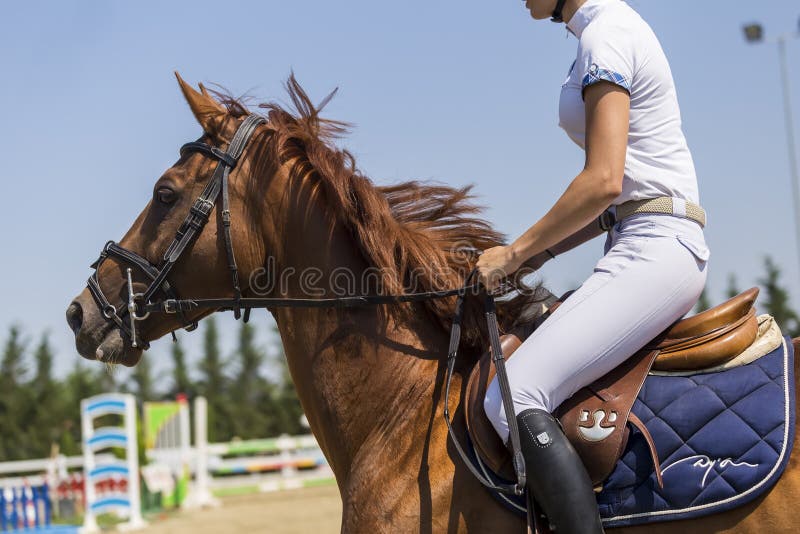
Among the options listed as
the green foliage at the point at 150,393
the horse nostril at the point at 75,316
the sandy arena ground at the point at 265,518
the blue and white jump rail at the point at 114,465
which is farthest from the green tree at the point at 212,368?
the horse nostril at the point at 75,316

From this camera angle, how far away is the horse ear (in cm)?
331

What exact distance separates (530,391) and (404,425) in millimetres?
531

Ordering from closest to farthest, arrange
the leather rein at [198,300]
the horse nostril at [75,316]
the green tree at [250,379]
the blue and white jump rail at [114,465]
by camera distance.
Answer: the leather rein at [198,300] < the horse nostril at [75,316] < the blue and white jump rail at [114,465] < the green tree at [250,379]

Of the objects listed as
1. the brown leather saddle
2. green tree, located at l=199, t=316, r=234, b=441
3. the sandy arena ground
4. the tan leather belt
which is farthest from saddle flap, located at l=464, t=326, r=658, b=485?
green tree, located at l=199, t=316, r=234, b=441

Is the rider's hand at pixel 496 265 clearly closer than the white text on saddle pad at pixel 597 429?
No

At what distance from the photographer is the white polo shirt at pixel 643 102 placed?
2.67 metres

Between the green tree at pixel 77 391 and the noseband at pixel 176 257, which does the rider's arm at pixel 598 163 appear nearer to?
the noseband at pixel 176 257

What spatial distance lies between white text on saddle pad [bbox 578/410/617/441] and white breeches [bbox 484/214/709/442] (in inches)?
4.1

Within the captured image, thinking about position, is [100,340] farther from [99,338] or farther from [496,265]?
[496,265]

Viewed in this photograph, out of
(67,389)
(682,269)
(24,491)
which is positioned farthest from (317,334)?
(67,389)

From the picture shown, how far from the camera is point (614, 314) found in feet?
8.52

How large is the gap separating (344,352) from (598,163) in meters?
1.19

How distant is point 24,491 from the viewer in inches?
515

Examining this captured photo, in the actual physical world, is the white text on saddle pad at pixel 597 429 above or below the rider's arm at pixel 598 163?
below
